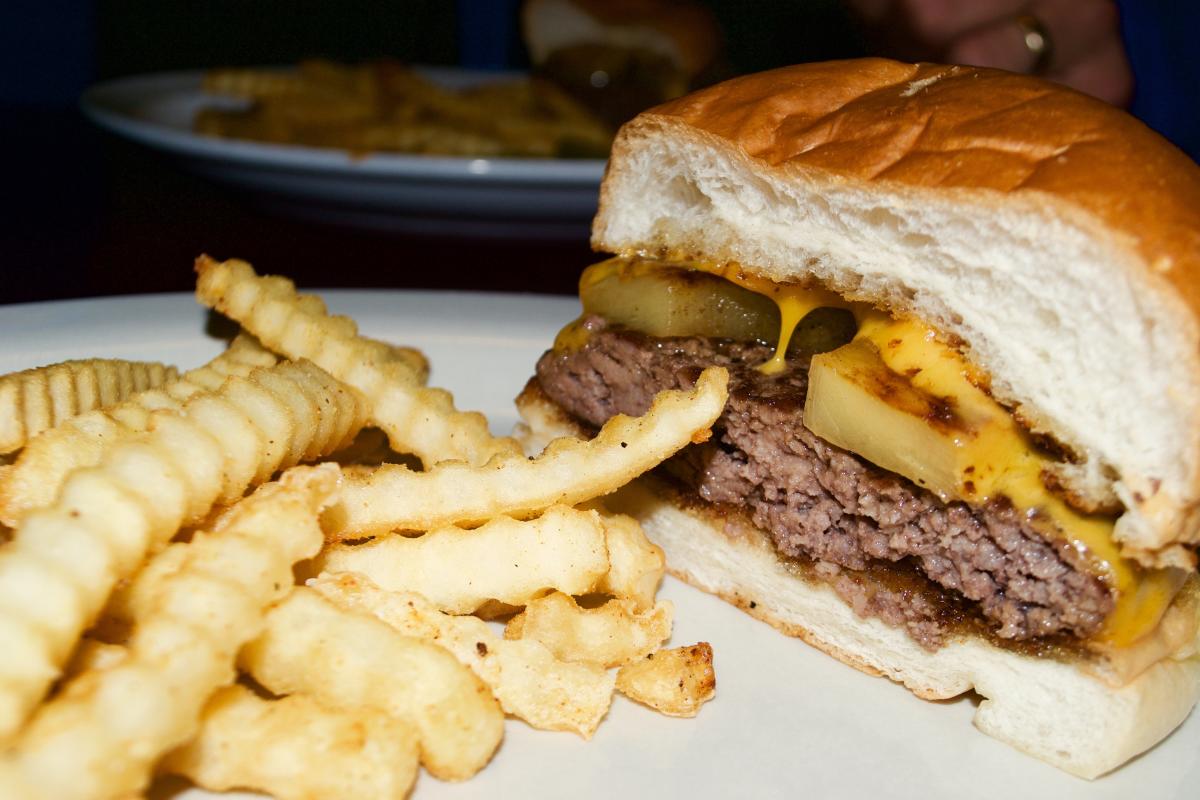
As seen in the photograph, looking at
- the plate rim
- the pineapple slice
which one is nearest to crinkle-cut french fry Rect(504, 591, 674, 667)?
the pineapple slice

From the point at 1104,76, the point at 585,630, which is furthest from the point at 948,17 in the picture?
the point at 585,630

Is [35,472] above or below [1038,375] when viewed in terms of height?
below

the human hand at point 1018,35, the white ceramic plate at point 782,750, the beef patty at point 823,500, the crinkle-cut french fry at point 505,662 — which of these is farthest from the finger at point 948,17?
the crinkle-cut french fry at point 505,662

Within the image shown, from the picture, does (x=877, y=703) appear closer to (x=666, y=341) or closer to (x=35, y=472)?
(x=666, y=341)

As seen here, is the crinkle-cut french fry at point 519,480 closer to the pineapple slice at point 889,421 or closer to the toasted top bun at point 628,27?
the pineapple slice at point 889,421

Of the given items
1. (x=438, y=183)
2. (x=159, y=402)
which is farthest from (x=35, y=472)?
(x=438, y=183)

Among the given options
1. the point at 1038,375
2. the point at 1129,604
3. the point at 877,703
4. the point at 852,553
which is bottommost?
the point at 877,703

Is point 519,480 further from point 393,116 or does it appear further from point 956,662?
point 393,116
